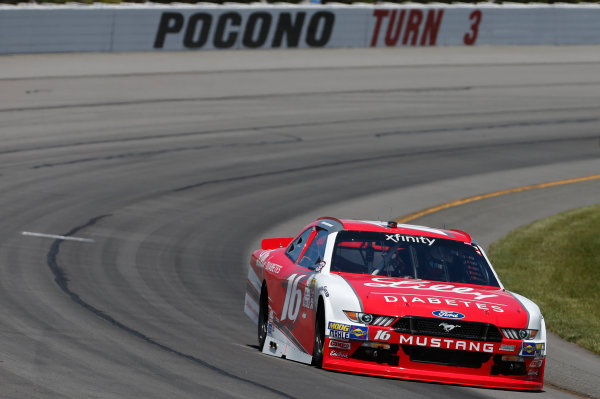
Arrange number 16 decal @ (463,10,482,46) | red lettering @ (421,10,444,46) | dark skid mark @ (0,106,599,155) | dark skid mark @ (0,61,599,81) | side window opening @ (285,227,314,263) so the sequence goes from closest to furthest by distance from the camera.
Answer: side window opening @ (285,227,314,263) → dark skid mark @ (0,106,599,155) → dark skid mark @ (0,61,599,81) → red lettering @ (421,10,444,46) → number 16 decal @ (463,10,482,46)

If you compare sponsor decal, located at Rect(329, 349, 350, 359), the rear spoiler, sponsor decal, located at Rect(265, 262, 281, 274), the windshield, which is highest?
the windshield

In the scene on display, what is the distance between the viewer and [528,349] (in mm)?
9297

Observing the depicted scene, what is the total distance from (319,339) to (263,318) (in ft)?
6.04

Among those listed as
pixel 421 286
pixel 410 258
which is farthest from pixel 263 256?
pixel 421 286

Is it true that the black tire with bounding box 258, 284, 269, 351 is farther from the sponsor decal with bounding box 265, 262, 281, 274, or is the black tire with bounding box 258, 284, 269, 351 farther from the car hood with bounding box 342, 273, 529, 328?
the car hood with bounding box 342, 273, 529, 328

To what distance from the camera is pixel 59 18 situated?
33969mm

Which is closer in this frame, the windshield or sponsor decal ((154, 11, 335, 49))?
the windshield

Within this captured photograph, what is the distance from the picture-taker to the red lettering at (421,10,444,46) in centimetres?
4156

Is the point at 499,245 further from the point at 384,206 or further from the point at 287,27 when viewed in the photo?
the point at 287,27

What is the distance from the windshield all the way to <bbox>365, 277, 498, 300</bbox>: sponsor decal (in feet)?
0.90

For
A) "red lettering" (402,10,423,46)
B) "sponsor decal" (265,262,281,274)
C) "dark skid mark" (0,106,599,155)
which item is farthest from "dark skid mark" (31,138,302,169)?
"red lettering" (402,10,423,46)

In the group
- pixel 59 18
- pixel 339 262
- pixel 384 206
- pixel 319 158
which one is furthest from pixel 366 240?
pixel 59 18

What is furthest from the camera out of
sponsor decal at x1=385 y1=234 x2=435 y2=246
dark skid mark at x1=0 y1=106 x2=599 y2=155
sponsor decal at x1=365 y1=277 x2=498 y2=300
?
dark skid mark at x1=0 y1=106 x2=599 y2=155

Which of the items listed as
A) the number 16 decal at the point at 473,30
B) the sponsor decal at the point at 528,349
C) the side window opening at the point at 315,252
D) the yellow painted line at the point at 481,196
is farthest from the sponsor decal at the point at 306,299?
the number 16 decal at the point at 473,30
